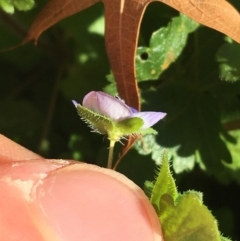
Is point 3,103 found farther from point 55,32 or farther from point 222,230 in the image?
point 222,230

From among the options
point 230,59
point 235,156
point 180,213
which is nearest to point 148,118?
point 180,213

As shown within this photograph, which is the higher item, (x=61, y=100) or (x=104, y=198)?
(x=104, y=198)

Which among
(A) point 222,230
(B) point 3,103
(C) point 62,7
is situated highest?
(C) point 62,7

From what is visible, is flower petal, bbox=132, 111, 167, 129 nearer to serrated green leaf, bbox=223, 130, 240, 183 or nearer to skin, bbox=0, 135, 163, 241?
skin, bbox=0, 135, 163, 241

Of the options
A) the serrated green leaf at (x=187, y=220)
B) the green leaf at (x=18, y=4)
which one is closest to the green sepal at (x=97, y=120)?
the serrated green leaf at (x=187, y=220)

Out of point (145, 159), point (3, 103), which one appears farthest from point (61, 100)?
point (145, 159)

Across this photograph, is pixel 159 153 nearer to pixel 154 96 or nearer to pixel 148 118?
pixel 154 96

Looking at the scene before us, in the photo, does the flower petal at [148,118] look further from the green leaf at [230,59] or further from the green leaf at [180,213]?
the green leaf at [230,59]
